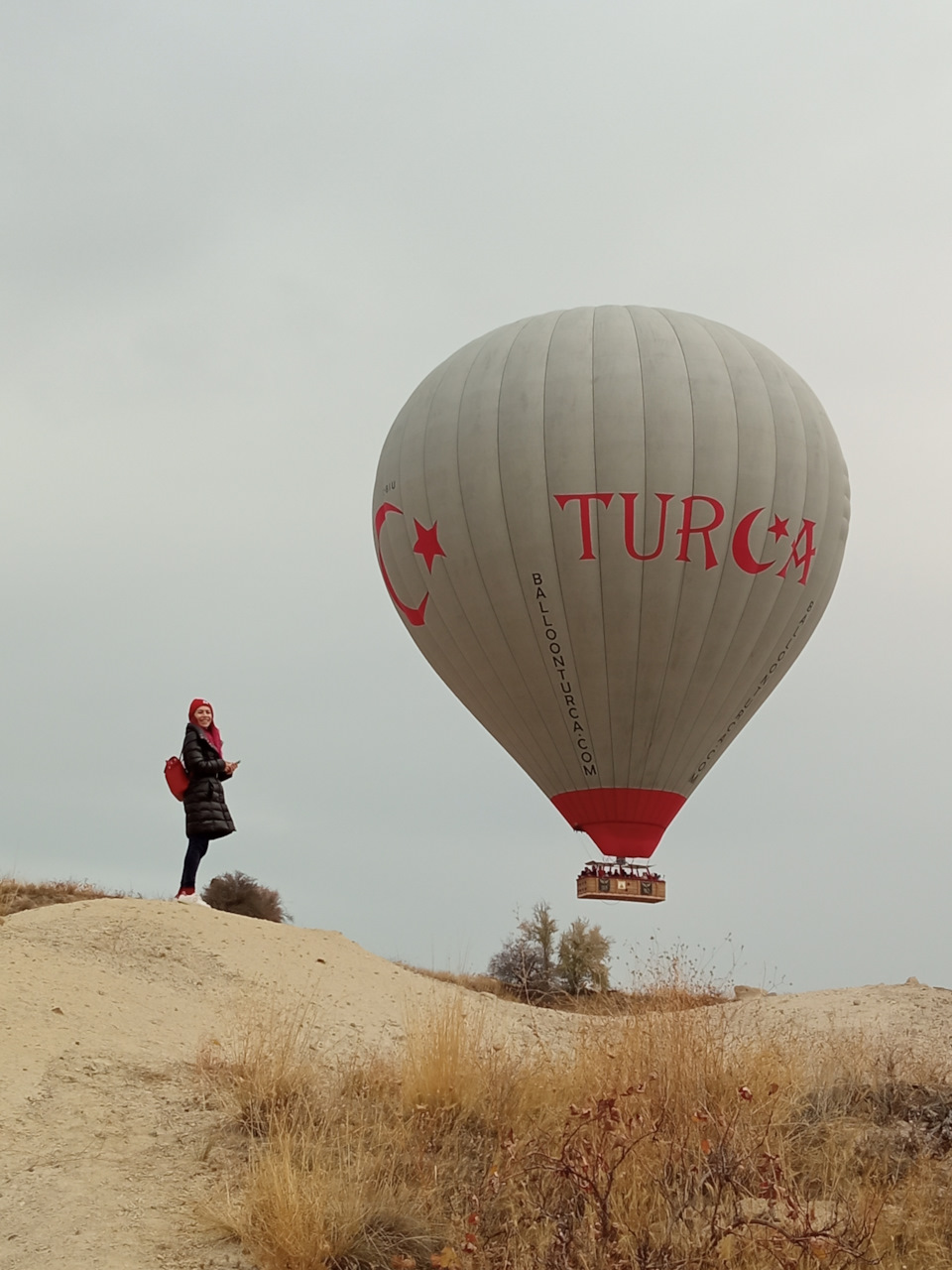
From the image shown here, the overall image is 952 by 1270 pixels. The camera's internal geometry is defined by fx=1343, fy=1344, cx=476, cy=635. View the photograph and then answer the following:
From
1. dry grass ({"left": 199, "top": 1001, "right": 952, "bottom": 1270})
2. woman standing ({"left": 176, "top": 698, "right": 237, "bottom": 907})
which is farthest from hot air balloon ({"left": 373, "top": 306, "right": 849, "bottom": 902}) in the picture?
dry grass ({"left": 199, "top": 1001, "right": 952, "bottom": 1270})

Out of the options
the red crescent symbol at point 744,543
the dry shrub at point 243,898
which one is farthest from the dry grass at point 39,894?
the red crescent symbol at point 744,543

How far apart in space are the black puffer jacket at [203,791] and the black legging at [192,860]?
0.13 meters

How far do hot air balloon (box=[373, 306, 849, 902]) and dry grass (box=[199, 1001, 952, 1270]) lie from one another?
11.1m

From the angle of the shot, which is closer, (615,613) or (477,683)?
(615,613)

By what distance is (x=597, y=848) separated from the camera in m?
21.1

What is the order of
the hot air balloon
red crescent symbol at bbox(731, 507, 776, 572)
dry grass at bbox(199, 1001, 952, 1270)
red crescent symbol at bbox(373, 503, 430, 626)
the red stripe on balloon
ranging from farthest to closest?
red crescent symbol at bbox(373, 503, 430, 626) < the red stripe on balloon < red crescent symbol at bbox(731, 507, 776, 572) < the hot air balloon < dry grass at bbox(199, 1001, 952, 1270)

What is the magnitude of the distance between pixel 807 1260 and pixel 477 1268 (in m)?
1.31

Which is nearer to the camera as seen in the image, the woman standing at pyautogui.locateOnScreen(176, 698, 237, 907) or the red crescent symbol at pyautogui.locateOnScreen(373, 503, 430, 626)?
the woman standing at pyautogui.locateOnScreen(176, 698, 237, 907)

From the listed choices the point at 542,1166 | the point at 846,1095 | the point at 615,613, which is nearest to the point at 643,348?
the point at 615,613

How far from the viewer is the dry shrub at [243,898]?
1977 cm

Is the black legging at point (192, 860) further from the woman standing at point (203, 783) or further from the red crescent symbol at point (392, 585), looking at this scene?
the red crescent symbol at point (392, 585)

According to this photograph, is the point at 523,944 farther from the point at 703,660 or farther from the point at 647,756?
the point at 703,660

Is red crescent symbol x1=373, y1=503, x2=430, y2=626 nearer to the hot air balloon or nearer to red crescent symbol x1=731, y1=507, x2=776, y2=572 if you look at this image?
the hot air balloon

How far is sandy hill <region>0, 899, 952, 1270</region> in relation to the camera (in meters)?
6.29
